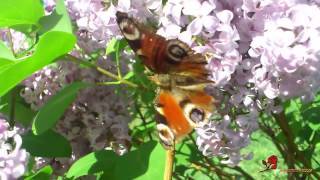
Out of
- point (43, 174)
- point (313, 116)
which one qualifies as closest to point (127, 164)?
point (43, 174)

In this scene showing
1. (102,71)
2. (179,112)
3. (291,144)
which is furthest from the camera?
(291,144)

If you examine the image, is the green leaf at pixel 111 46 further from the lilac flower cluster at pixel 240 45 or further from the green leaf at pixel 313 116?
the green leaf at pixel 313 116

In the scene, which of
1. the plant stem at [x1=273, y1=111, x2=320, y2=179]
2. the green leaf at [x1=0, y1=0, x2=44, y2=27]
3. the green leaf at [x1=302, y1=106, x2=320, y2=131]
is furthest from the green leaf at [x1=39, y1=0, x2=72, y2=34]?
the green leaf at [x1=302, y1=106, x2=320, y2=131]

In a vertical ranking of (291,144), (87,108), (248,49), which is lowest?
(291,144)

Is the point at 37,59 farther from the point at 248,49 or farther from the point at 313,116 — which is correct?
the point at 313,116

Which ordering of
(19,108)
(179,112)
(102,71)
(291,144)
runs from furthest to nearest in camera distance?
1. (291,144)
2. (19,108)
3. (102,71)
4. (179,112)

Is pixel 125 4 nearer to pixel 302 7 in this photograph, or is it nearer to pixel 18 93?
pixel 302 7
